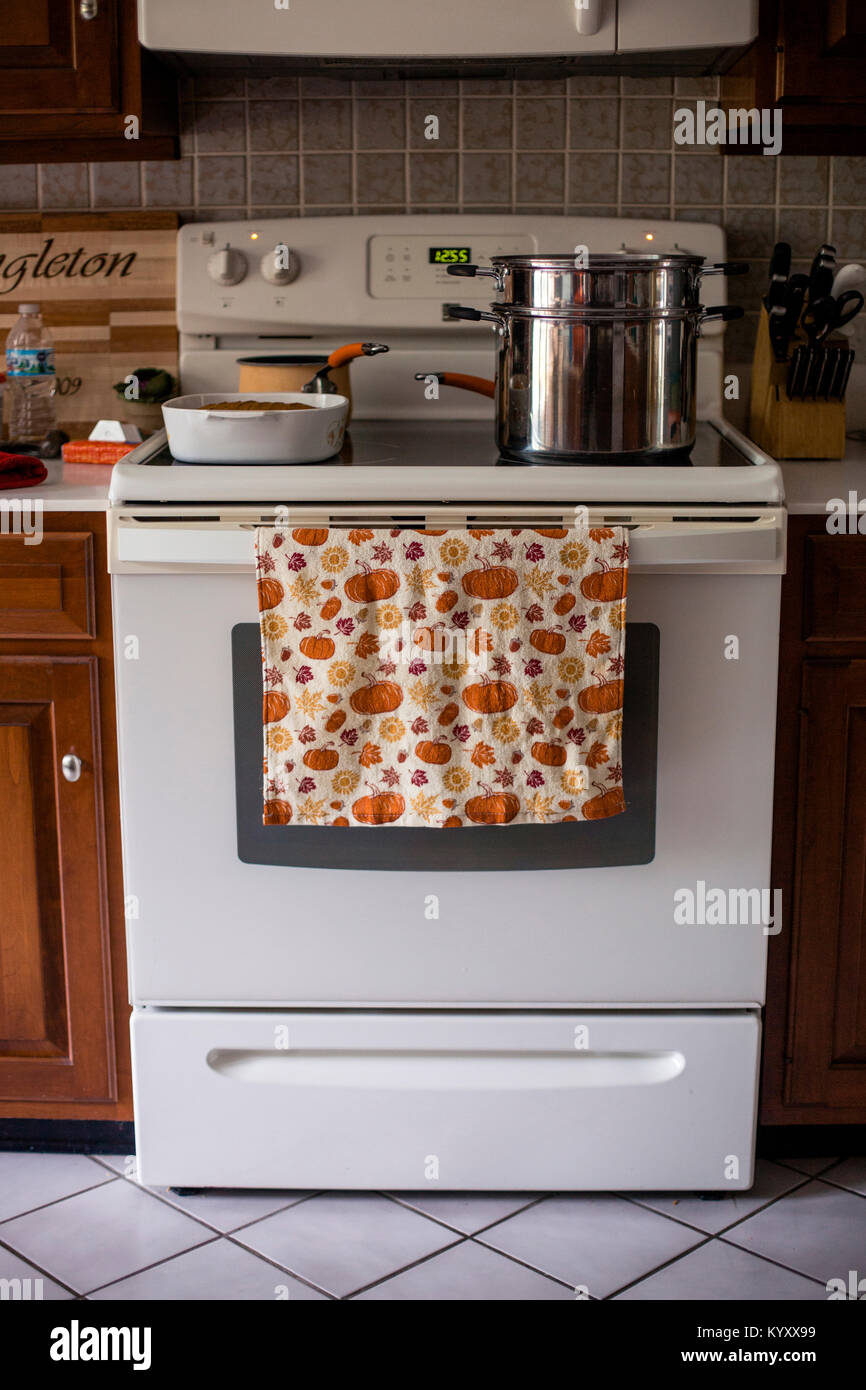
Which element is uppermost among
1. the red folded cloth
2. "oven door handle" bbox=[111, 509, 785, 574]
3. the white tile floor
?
the red folded cloth

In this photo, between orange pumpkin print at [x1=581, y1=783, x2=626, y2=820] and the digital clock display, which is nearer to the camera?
orange pumpkin print at [x1=581, y1=783, x2=626, y2=820]

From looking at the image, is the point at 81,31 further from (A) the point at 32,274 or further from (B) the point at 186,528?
(B) the point at 186,528

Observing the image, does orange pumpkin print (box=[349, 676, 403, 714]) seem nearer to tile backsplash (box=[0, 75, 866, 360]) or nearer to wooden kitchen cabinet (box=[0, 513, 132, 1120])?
wooden kitchen cabinet (box=[0, 513, 132, 1120])

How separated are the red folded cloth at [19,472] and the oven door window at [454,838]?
39 centimetres

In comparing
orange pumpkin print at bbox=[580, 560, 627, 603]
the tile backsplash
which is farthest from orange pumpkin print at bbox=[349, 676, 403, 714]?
the tile backsplash

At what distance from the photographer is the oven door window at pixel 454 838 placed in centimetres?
173

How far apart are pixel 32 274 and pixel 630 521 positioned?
117 cm

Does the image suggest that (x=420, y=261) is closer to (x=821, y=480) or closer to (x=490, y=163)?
(x=490, y=163)

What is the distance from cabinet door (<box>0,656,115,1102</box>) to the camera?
5.95 ft

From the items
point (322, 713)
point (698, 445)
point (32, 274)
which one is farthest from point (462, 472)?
point (32, 274)

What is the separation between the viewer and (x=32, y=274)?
229cm

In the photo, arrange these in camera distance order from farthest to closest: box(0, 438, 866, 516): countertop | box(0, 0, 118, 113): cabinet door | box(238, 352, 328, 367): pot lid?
1. box(238, 352, 328, 367): pot lid
2. box(0, 0, 118, 113): cabinet door
3. box(0, 438, 866, 516): countertop

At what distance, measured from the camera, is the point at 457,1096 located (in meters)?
1.80

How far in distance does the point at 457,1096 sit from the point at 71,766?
2.11ft
